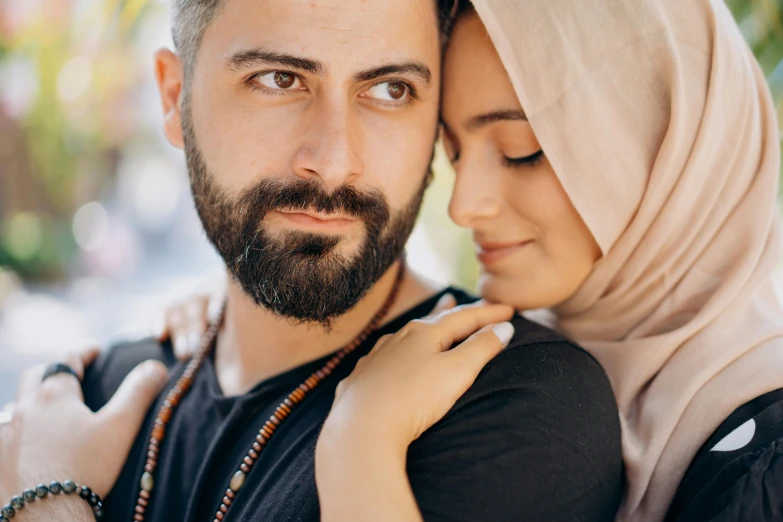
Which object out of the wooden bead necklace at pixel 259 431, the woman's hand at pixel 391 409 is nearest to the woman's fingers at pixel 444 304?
the wooden bead necklace at pixel 259 431

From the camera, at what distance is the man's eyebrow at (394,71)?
4.61 feet

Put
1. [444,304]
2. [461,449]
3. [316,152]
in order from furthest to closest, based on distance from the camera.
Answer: [444,304] → [316,152] → [461,449]

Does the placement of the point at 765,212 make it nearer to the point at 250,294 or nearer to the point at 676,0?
the point at 676,0

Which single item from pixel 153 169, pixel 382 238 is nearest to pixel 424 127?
pixel 382 238

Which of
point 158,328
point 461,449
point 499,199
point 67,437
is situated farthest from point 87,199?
point 461,449

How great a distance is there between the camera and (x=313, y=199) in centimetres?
140

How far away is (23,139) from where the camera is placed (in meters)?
6.38

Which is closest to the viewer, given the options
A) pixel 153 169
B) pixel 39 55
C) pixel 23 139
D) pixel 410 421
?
pixel 410 421

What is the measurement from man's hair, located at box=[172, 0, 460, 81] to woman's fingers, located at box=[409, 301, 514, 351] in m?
0.61

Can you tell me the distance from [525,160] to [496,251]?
0.73 ft

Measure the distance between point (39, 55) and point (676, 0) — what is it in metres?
4.43

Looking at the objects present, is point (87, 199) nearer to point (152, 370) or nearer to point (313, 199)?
point (152, 370)

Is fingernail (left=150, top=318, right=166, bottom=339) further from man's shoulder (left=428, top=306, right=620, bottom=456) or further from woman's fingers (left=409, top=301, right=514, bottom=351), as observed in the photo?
man's shoulder (left=428, top=306, right=620, bottom=456)

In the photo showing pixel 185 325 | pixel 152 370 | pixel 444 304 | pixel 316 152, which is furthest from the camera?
pixel 185 325
